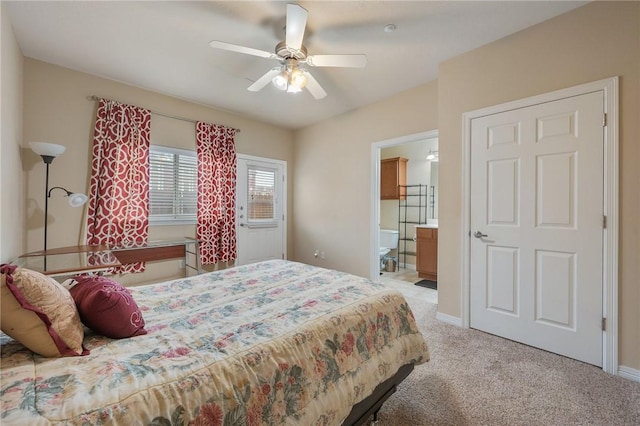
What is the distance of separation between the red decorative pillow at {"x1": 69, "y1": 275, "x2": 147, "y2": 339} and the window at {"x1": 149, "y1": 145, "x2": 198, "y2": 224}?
8.71 ft

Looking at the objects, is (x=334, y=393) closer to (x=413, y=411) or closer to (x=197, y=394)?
(x=197, y=394)

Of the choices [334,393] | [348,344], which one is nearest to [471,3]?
[348,344]

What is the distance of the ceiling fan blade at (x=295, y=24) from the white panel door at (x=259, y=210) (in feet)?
8.56

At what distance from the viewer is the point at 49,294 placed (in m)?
1.00

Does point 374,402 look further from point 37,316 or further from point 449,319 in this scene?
point 449,319

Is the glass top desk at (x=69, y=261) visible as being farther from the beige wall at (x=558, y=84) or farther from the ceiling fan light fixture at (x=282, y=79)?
the beige wall at (x=558, y=84)

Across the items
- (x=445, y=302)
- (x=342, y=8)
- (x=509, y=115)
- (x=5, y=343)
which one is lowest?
(x=445, y=302)

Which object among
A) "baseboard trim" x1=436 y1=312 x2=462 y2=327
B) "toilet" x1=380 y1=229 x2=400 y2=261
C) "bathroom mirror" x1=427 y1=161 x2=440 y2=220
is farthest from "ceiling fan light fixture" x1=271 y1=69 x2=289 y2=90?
"bathroom mirror" x1=427 y1=161 x2=440 y2=220

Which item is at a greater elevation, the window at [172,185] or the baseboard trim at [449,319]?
the window at [172,185]

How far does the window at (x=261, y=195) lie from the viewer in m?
4.52

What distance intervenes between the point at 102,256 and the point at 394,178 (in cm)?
453

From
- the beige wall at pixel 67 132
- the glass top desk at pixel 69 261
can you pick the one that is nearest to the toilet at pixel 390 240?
the beige wall at pixel 67 132

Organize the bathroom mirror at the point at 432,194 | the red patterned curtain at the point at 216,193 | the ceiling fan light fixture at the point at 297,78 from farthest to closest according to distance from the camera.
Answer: the bathroom mirror at the point at 432,194 → the red patterned curtain at the point at 216,193 → the ceiling fan light fixture at the point at 297,78

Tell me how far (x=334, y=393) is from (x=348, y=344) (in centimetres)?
21
